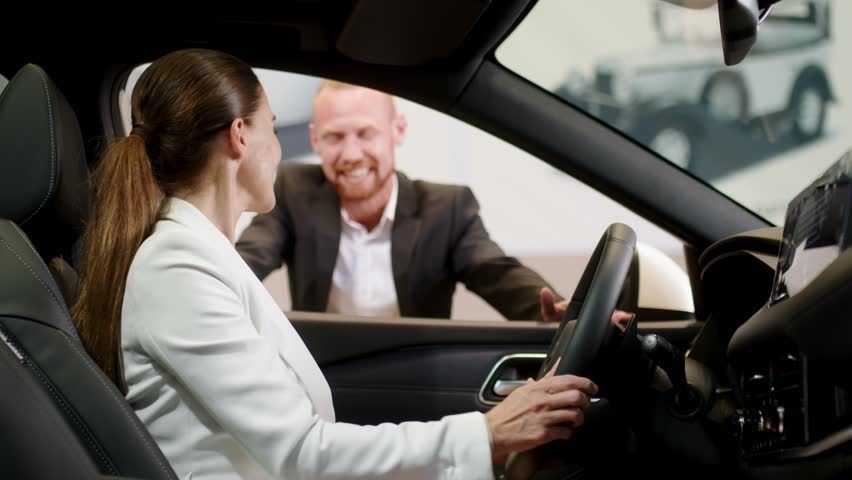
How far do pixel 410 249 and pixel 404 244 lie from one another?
0.02 metres

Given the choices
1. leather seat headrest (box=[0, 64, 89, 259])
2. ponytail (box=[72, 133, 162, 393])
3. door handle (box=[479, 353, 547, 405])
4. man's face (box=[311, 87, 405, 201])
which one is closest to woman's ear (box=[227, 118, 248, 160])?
ponytail (box=[72, 133, 162, 393])

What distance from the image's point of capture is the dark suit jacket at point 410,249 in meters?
2.51

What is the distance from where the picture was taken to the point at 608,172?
1.94 metres

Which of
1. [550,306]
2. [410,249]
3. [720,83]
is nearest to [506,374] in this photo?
[550,306]

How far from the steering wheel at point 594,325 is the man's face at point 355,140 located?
52.4 inches

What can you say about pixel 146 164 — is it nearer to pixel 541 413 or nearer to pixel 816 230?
pixel 541 413

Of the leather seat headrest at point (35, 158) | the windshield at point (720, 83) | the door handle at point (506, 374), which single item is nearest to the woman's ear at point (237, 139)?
the leather seat headrest at point (35, 158)

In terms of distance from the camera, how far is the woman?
1.22m

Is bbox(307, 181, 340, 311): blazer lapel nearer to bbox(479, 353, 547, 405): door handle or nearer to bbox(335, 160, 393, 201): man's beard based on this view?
bbox(335, 160, 393, 201): man's beard

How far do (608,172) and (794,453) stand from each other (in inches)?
37.6

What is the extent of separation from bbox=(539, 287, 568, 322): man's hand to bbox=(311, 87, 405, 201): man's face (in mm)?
725

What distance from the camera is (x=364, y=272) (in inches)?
102

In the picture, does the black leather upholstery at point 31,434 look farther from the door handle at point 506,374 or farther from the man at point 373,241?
the man at point 373,241

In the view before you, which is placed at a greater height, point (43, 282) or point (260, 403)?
point (43, 282)
